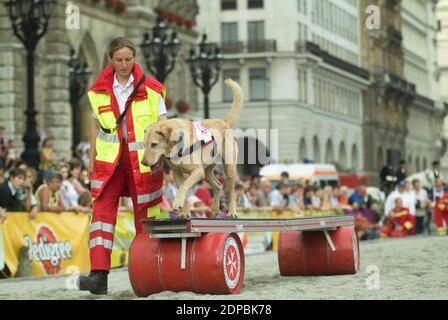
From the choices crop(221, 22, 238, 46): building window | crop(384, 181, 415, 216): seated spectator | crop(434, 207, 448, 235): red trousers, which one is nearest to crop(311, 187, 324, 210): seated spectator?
crop(384, 181, 415, 216): seated spectator

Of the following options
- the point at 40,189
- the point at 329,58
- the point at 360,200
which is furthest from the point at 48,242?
the point at 329,58

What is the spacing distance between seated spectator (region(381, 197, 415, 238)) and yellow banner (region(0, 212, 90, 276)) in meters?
13.9

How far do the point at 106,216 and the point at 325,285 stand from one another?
6.95 feet

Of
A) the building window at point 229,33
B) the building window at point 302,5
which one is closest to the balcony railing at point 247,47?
the building window at point 229,33

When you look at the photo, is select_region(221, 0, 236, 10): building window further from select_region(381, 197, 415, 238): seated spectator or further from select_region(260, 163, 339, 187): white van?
select_region(381, 197, 415, 238): seated spectator

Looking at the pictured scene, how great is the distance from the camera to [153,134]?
1120 cm

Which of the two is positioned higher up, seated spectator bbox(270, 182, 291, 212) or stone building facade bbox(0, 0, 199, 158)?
stone building facade bbox(0, 0, 199, 158)

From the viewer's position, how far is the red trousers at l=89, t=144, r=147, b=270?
38.1 ft

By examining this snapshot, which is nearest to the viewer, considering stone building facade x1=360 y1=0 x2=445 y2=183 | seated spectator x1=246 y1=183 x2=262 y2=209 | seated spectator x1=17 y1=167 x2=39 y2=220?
seated spectator x1=17 y1=167 x2=39 y2=220

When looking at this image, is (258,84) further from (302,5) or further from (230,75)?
(302,5)

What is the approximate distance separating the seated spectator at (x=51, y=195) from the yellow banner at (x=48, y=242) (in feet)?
0.43

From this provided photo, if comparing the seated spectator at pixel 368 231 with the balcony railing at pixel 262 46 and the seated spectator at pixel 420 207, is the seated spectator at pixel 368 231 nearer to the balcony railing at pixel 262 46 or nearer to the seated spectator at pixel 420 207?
the seated spectator at pixel 420 207

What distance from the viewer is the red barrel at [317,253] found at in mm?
13844

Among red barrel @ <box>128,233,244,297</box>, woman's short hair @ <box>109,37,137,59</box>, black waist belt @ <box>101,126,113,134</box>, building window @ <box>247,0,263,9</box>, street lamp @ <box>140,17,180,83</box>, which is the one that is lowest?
red barrel @ <box>128,233,244,297</box>
